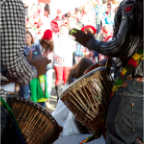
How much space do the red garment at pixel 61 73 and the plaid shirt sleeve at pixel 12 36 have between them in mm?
2326

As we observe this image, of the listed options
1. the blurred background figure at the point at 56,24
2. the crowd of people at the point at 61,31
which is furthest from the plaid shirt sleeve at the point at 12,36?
the blurred background figure at the point at 56,24

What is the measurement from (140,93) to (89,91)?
33cm

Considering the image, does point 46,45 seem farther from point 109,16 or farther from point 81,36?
point 81,36

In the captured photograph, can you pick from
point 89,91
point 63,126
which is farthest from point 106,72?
point 63,126

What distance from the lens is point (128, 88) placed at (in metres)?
1.15

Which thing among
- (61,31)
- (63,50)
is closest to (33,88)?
(63,50)

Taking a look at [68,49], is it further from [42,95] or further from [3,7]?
[3,7]

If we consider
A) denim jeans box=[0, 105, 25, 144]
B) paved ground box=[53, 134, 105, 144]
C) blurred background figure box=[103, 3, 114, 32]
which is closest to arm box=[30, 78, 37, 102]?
paved ground box=[53, 134, 105, 144]

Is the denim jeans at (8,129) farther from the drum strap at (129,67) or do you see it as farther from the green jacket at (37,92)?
the green jacket at (37,92)

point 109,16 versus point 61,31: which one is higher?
point 109,16

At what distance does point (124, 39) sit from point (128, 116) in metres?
0.42

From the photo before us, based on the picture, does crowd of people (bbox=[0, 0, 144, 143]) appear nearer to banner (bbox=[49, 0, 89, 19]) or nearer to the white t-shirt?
banner (bbox=[49, 0, 89, 19])

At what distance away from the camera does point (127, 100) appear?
1.13 m

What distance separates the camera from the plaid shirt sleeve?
87 centimetres
